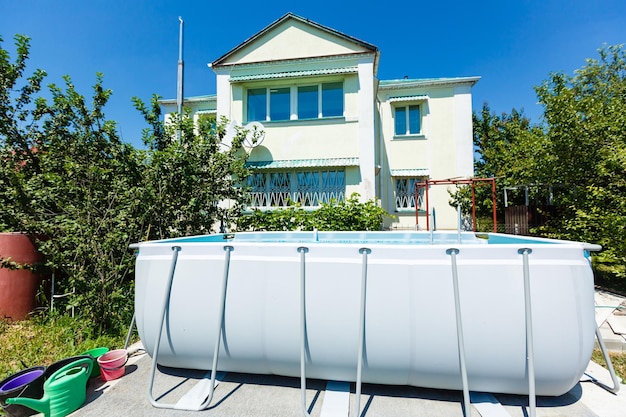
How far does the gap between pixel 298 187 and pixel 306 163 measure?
901 millimetres

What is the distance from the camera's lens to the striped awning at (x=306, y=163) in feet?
29.4

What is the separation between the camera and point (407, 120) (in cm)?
1159

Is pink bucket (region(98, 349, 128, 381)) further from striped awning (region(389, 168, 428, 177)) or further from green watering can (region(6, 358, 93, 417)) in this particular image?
striped awning (region(389, 168, 428, 177))

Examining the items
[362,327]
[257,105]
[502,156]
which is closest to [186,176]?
[362,327]

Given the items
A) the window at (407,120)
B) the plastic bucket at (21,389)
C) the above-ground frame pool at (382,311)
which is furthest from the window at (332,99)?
the plastic bucket at (21,389)

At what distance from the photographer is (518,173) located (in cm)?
759

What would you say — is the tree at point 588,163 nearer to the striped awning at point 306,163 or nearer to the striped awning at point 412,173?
the striped awning at point 412,173

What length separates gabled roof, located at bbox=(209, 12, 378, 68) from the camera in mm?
9047

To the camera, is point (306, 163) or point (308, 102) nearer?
point (306, 163)

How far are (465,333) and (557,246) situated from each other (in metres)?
0.92

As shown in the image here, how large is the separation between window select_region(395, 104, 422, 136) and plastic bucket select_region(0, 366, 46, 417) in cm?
1202

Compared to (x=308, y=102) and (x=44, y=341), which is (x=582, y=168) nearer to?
(x=308, y=102)

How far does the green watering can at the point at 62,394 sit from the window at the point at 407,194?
10594 mm

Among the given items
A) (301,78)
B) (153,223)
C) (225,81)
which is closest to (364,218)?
(153,223)
